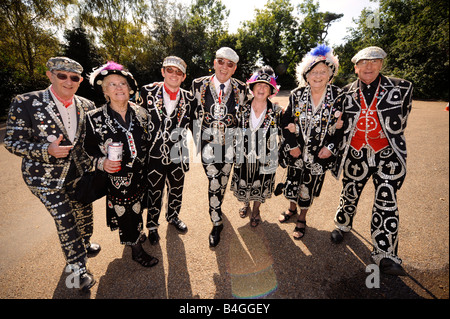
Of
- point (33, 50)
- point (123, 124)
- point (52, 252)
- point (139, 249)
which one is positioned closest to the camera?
point (123, 124)

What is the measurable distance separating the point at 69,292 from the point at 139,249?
0.84 m

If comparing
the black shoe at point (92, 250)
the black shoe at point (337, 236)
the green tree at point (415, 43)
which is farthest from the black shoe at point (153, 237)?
the green tree at point (415, 43)

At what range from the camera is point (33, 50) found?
14.3 m

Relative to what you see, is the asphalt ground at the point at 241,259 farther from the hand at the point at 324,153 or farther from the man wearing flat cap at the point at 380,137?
the hand at the point at 324,153

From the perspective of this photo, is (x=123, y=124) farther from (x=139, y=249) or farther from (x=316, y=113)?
(x=316, y=113)

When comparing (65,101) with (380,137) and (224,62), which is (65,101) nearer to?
(224,62)

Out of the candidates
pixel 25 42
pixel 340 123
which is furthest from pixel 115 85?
pixel 25 42

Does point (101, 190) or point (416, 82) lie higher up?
point (416, 82)

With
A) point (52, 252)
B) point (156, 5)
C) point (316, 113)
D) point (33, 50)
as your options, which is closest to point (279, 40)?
point (156, 5)

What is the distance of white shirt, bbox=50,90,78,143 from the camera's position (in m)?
2.28

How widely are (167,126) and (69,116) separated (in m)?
1.09

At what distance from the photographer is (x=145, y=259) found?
2.67 m

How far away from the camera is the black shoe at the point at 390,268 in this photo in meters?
2.37

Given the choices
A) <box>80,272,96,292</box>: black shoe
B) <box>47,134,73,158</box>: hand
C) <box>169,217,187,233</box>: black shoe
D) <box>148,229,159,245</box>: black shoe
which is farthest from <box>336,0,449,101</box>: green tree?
<box>80,272,96,292</box>: black shoe
